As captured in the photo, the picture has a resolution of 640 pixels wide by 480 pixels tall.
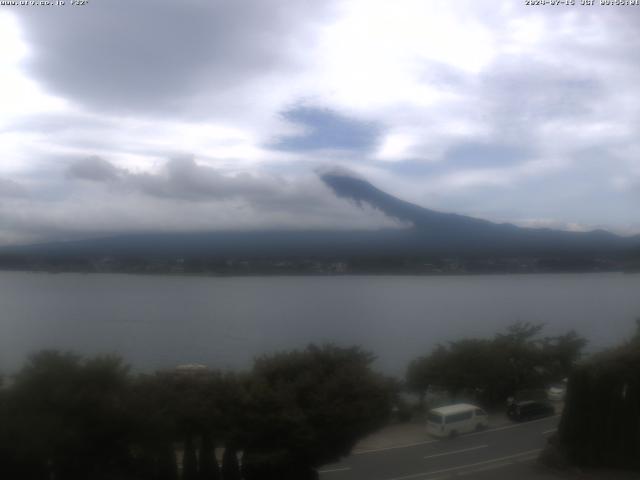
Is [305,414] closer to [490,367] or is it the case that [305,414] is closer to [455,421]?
[455,421]

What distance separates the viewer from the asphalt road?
437 inches

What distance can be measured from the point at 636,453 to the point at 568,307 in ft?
131

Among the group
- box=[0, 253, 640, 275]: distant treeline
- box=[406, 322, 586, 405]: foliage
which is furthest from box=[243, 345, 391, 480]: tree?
box=[0, 253, 640, 275]: distant treeline

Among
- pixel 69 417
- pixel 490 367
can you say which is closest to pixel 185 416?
pixel 69 417

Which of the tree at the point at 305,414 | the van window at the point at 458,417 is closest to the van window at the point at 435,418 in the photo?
the van window at the point at 458,417

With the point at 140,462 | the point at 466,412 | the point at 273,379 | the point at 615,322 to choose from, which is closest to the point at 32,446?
the point at 140,462

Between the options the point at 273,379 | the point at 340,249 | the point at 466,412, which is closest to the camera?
the point at 273,379

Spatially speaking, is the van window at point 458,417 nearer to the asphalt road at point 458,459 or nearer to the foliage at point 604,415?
the asphalt road at point 458,459

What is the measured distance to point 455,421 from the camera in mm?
14398

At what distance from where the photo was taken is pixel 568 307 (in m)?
49.0

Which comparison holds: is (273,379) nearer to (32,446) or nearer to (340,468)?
(340,468)

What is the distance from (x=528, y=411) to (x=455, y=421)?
2.42 metres

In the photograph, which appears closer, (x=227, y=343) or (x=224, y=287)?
(x=227, y=343)

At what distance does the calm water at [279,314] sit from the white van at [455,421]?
7.86ft
